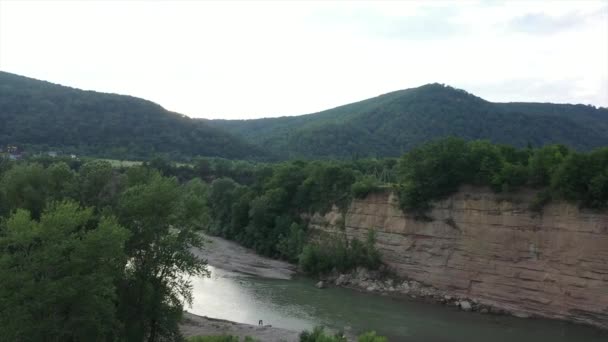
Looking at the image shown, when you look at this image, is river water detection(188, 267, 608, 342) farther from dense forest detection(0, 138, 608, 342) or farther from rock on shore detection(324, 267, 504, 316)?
dense forest detection(0, 138, 608, 342)

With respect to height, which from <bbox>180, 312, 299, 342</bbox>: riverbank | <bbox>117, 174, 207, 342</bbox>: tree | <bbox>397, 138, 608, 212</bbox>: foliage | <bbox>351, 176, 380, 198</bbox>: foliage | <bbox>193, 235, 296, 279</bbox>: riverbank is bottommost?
<bbox>193, 235, 296, 279</bbox>: riverbank

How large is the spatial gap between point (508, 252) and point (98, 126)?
8986 cm

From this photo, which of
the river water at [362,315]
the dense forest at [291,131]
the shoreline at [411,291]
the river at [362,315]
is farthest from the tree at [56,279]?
the dense forest at [291,131]

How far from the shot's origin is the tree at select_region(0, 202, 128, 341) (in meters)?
12.3

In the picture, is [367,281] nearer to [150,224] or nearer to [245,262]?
[245,262]

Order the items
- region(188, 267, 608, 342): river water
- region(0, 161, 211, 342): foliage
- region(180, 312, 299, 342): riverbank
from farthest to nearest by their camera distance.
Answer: region(188, 267, 608, 342): river water < region(180, 312, 299, 342): riverbank < region(0, 161, 211, 342): foliage

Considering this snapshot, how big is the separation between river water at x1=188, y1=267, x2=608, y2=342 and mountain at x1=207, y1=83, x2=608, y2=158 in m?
74.1

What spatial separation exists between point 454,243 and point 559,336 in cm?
960

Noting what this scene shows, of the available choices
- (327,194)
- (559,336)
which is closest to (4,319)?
(559,336)

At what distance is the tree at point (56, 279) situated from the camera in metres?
12.3

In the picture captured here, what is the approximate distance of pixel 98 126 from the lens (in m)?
104

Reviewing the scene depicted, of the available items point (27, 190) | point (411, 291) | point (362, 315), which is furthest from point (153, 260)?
point (411, 291)

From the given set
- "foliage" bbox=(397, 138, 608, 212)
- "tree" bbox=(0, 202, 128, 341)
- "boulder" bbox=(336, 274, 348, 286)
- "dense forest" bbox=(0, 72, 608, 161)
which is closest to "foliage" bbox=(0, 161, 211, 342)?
"tree" bbox=(0, 202, 128, 341)

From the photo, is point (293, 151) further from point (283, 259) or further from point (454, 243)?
point (454, 243)
